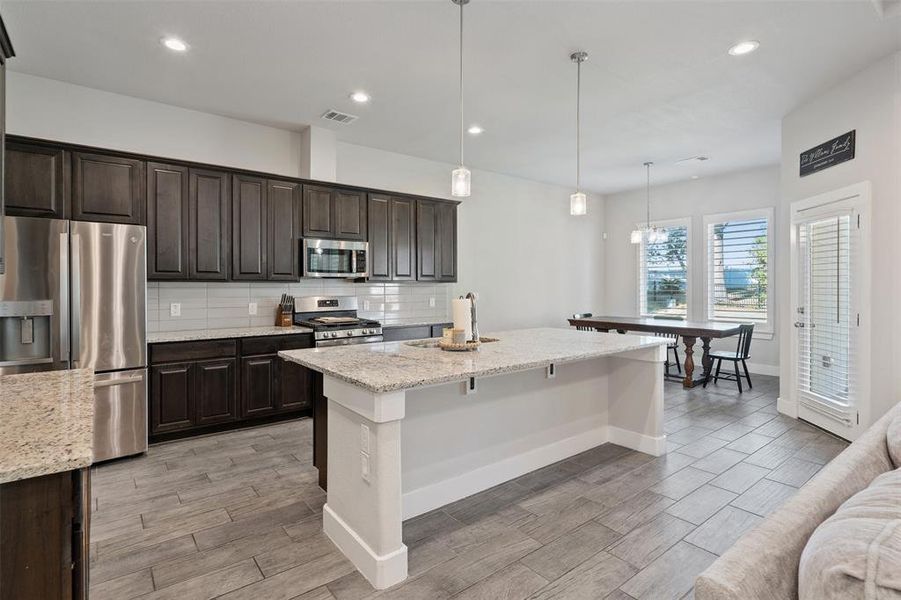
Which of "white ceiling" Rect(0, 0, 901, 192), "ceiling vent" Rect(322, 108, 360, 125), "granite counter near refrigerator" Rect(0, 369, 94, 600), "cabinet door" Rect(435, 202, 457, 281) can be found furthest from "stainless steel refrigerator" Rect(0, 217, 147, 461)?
"cabinet door" Rect(435, 202, 457, 281)

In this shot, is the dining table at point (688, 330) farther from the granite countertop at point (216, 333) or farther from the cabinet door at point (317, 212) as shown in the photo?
the granite countertop at point (216, 333)

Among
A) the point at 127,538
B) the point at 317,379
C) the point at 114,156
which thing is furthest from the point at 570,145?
the point at 127,538

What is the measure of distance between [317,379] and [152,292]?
2265mm

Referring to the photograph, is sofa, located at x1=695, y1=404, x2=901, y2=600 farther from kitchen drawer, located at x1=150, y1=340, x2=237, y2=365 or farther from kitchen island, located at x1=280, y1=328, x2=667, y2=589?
kitchen drawer, located at x1=150, y1=340, x2=237, y2=365

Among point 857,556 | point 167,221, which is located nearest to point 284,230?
point 167,221

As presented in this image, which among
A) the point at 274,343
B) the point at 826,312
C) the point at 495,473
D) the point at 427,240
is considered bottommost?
the point at 495,473

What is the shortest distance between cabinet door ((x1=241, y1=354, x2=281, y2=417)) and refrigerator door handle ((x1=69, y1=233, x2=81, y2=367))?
1.19 m

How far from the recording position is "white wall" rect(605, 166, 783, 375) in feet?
21.7

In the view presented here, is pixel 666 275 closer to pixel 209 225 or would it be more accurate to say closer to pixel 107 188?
pixel 209 225

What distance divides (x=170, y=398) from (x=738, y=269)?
738 centimetres

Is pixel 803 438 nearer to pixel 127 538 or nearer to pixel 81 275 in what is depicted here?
pixel 127 538

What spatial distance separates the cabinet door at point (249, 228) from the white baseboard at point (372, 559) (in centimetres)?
282

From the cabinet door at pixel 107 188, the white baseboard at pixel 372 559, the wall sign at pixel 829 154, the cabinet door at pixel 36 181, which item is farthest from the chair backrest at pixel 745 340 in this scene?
the cabinet door at pixel 36 181

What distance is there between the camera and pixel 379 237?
17.1ft
